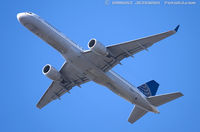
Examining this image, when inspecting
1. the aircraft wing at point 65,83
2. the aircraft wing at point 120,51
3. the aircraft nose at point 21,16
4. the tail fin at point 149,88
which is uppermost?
the aircraft nose at point 21,16

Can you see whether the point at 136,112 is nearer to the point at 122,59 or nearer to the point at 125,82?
the point at 125,82

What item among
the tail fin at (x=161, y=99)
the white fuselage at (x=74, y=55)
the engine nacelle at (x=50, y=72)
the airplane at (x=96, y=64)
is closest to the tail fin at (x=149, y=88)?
the airplane at (x=96, y=64)

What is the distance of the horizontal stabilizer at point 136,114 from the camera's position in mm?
41719

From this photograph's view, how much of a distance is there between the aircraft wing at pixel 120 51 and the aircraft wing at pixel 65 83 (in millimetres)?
3956

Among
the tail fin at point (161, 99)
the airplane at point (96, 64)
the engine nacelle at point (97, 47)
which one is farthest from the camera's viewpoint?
the tail fin at point (161, 99)

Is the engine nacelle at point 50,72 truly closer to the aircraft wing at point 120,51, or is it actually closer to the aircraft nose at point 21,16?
the aircraft wing at point 120,51

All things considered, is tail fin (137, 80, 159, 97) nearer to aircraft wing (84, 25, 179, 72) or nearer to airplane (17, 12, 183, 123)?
airplane (17, 12, 183, 123)

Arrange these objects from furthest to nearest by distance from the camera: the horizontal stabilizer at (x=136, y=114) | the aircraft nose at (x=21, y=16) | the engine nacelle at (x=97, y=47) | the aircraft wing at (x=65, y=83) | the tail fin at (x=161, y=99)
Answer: the horizontal stabilizer at (x=136, y=114) → the aircraft wing at (x=65, y=83) → the tail fin at (x=161, y=99) → the aircraft nose at (x=21, y=16) → the engine nacelle at (x=97, y=47)

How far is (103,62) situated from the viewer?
3588cm

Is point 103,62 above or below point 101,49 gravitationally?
below

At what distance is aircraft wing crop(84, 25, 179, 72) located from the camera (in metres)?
33.8

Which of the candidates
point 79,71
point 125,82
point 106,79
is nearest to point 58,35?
point 79,71

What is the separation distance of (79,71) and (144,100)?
9.16 m

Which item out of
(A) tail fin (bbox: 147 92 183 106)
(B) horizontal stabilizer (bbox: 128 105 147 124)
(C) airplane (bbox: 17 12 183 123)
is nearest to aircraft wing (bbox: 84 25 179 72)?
(C) airplane (bbox: 17 12 183 123)
